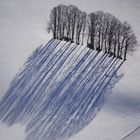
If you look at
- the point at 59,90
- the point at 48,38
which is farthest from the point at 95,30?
the point at 59,90

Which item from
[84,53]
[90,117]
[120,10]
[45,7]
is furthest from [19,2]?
[90,117]

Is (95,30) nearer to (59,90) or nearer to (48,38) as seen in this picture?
(48,38)

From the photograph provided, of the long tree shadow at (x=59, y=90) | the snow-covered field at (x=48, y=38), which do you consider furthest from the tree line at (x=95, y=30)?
the snow-covered field at (x=48, y=38)

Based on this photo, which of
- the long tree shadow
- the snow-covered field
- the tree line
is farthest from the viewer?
the tree line

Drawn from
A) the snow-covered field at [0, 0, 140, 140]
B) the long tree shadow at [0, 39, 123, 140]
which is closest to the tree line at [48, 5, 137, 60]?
the long tree shadow at [0, 39, 123, 140]

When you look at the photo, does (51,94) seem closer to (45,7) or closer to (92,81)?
(92,81)

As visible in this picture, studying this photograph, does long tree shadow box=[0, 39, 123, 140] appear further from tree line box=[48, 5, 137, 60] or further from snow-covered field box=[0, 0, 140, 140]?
tree line box=[48, 5, 137, 60]

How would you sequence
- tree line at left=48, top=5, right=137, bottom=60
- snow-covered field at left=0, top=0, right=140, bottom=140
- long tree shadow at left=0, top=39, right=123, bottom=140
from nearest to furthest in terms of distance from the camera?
1. snow-covered field at left=0, top=0, right=140, bottom=140
2. long tree shadow at left=0, top=39, right=123, bottom=140
3. tree line at left=48, top=5, right=137, bottom=60
